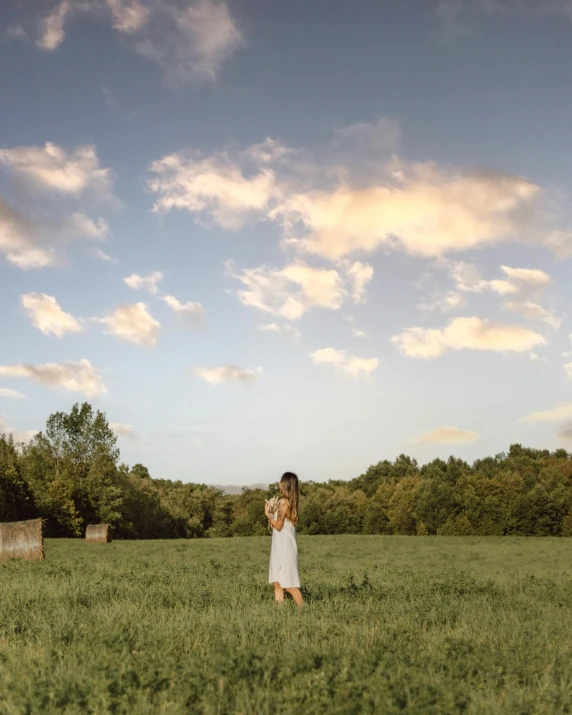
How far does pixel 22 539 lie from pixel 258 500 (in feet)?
269

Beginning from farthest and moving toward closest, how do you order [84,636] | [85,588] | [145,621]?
[85,588] < [145,621] < [84,636]

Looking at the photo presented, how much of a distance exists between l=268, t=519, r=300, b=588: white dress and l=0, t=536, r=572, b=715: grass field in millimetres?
433

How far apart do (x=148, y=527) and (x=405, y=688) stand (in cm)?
8480

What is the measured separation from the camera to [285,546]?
11047 millimetres

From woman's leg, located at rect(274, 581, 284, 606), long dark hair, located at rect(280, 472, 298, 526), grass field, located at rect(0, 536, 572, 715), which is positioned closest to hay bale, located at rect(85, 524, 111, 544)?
grass field, located at rect(0, 536, 572, 715)

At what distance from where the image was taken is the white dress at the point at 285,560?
11.0 meters

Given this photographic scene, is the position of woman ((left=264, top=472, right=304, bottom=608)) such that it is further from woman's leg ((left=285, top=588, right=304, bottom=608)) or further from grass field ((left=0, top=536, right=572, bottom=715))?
grass field ((left=0, top=536, right=572, bottom=715))

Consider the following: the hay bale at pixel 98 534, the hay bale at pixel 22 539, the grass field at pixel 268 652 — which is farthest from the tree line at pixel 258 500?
the grass field at pixel 268 652

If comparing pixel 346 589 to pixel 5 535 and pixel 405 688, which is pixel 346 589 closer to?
pixel 405 688

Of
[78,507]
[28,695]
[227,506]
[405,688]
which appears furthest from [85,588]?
[227,506]

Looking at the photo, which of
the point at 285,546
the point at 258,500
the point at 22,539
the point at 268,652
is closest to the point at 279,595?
the point at 285,546

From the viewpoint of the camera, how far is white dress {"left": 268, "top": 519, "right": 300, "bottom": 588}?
10953 mm

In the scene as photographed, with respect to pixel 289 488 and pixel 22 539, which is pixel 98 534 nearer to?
pixel 22 539

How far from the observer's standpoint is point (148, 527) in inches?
3386
